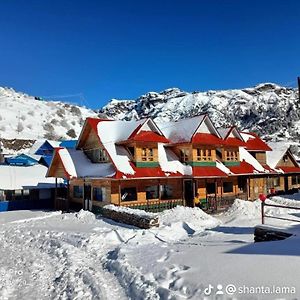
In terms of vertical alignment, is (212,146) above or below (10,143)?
below

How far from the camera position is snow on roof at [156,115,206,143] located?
2881 cm

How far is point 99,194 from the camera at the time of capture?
85.1ft

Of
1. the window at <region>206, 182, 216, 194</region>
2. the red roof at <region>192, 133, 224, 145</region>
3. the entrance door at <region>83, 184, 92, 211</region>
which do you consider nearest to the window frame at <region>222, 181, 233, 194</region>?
the window at <region>206, 182, 216, 194</region>

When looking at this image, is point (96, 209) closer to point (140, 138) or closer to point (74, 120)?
point (140, 138)

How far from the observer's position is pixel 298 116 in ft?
495

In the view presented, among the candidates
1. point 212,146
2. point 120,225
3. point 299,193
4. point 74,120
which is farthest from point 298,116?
point 120,225

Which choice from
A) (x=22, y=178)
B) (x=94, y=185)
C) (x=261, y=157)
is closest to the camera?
(x=94, y=185)

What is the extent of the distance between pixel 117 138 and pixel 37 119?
2363 inches

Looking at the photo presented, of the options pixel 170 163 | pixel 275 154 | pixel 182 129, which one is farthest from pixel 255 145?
pixel 170 163

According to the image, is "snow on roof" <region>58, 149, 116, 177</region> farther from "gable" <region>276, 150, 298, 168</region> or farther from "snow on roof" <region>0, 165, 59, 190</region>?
"gable" <region>276, 150, 298, 168</region>

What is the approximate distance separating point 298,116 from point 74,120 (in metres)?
106

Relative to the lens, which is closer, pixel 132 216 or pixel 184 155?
pixel 132 216

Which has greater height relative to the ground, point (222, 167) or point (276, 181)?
point (222, 167)

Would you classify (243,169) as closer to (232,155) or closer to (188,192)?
(232,155)
